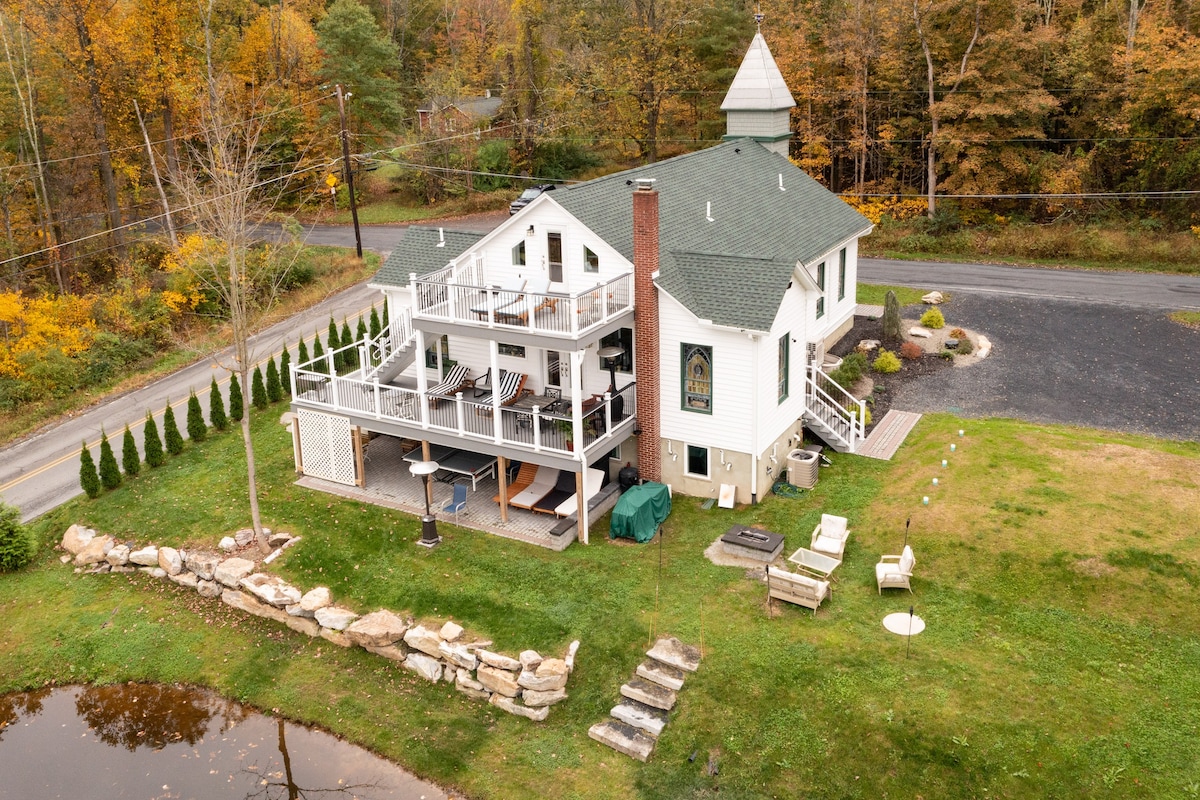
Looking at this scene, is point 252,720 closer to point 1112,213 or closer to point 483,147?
point 1112,213

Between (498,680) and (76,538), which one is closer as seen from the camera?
(498,680)

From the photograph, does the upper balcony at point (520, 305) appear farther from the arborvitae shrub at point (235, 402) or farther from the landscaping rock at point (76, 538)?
the landscaping rock at point (76, 538)

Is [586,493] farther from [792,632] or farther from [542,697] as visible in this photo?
[792,632]

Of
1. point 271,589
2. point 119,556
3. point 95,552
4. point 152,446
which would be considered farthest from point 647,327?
point 152,446

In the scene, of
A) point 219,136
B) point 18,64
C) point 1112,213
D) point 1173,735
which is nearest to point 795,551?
point 1173,735

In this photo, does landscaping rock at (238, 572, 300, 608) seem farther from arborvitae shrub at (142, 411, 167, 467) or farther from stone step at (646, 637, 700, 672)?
stone step at (646, 637, 700, 672)

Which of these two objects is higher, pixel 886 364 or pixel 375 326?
pixel 375 326

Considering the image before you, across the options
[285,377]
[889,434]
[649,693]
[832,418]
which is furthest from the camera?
[285,377]
